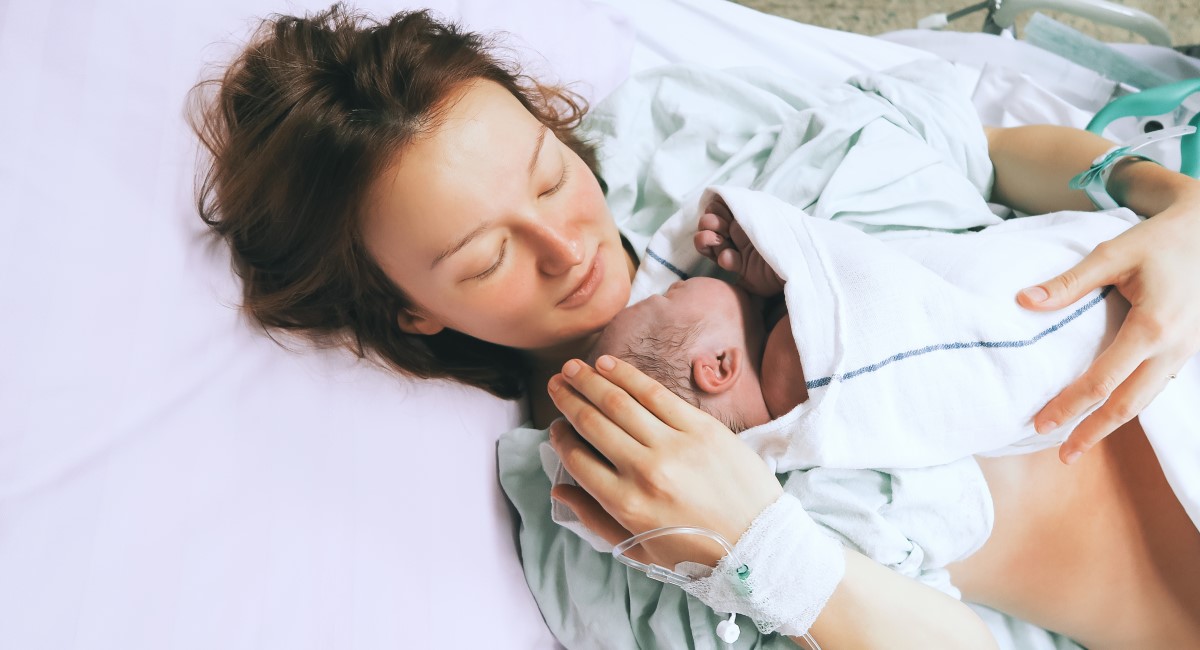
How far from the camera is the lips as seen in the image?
3.51 feet

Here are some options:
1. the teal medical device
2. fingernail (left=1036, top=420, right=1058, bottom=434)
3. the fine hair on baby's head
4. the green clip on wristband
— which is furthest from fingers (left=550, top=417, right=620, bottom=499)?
the teal medical device

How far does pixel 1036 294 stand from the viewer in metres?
0.92

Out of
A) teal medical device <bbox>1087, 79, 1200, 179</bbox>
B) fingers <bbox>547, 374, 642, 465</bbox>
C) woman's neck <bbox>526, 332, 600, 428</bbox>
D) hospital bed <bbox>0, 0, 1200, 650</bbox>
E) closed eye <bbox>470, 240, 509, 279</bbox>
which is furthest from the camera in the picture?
teal medical device <bbox>1087, 79, 1200, 179</bbox>

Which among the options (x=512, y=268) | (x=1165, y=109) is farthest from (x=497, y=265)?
(x=1165, y=109)

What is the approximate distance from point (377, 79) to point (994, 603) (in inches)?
44.0

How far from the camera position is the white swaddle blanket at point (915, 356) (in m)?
0.90

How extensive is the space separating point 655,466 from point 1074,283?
0.54 m

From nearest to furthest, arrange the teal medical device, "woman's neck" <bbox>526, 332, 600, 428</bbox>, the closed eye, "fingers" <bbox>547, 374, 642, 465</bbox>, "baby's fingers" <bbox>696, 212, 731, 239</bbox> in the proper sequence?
"fingers" <bbox>547, 374, 642, 465</bbox> < the closed eye < "baby's fingers" <bbox>696, 212, 731, 239</bbox> < "woman's neck" <bbox>526, 332, 600, 428</bbox> < the teal medical device

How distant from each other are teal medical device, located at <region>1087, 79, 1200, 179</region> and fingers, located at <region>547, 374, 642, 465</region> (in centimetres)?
105

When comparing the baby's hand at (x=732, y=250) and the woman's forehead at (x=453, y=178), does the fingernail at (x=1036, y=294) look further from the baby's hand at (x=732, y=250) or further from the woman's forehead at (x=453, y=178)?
the woman's forehead at (x=453, y=178)

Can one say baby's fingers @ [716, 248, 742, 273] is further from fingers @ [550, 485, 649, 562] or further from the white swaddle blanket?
fingers @ [550, 485, 649, 562]

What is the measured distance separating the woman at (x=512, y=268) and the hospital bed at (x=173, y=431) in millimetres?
77

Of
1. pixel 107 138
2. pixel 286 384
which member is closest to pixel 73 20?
pixel 107 138

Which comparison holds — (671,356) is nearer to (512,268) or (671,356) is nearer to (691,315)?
(691,315)
